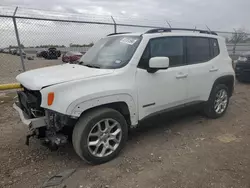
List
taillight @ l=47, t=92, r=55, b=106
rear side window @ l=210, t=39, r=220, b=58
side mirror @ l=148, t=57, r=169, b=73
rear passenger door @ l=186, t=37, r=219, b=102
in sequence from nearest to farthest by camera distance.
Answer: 1. taillight @ l=47, t=92, r=55, b=106
2. side mirror @ l=148, t=57, r=169, b=73
3. rear passenger door @ l=186, t=37, r=219, b=102
4. rear side window @ l=210, t=39, r=220, b=58

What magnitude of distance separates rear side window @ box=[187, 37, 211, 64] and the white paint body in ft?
0.34

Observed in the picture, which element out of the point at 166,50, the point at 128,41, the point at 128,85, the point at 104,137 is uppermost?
the point at 128,41

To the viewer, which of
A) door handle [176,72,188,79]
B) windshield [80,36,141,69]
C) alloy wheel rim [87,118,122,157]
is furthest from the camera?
door handle [176,72,188,79]

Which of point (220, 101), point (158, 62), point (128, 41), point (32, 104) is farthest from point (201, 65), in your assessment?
point (32, 104)

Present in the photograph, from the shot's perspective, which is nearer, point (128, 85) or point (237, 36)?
point (128, 85)

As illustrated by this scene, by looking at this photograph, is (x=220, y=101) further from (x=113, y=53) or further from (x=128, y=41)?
(x=113, y=53)

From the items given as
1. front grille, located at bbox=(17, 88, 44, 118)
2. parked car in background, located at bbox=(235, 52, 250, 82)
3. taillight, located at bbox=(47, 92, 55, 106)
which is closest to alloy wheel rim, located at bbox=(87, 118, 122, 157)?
taillight, located at bbox=(47, 92, 55, 106)

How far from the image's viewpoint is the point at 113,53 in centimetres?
403

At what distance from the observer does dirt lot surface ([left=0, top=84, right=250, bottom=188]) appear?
3.09m

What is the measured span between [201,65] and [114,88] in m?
2.16

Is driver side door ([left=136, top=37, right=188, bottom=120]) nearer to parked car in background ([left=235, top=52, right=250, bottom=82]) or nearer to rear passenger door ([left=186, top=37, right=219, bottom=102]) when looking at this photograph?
rear passenger door ([left=186, top=37, right=219, bottom=102])

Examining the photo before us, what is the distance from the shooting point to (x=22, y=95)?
3668mm

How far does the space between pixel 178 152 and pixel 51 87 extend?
2.16 metres

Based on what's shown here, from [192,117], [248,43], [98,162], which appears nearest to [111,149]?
[98,162]
